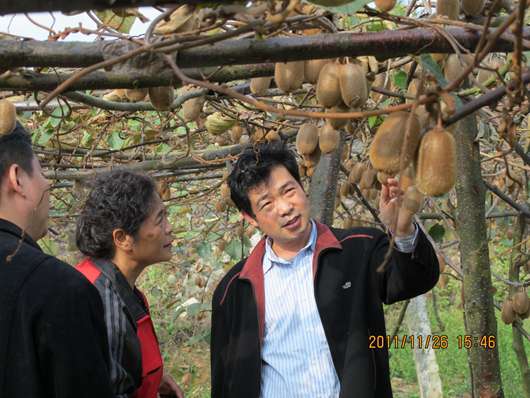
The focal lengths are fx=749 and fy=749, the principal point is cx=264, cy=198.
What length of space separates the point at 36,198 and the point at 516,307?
68.2 inches

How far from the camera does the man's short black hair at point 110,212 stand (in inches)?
71.3

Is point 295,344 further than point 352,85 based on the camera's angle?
Yes

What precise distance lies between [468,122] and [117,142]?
1.49m

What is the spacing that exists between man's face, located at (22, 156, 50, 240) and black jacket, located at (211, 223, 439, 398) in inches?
25.7

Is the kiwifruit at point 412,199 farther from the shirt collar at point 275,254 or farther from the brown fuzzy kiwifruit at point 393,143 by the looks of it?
the shirt collar at point 275,254

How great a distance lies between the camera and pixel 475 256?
5.44 ft

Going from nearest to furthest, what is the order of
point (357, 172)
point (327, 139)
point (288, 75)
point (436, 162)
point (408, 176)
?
point (436, 162) < point (408, 176) < point (288, 75) < point (327, 139) < point (357, 172)

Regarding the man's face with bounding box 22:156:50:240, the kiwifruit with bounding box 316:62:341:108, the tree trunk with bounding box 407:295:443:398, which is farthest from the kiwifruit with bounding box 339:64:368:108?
the tree trunk with bounding box 407:295:443:398

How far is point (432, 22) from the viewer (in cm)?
94

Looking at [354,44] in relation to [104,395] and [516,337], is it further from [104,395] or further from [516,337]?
[516,337]

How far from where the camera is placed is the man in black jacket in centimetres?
177

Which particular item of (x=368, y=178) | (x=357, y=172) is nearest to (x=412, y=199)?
(x=368, y=178)

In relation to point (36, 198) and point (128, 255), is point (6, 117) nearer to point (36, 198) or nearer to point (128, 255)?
point (36, 198)

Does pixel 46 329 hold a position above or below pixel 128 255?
below
